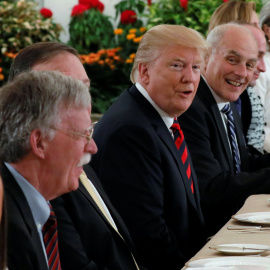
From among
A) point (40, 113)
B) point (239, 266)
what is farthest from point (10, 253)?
point (239, 266)

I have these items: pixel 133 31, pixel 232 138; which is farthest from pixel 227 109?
pixel 133 31

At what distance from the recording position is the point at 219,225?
399 centimetres

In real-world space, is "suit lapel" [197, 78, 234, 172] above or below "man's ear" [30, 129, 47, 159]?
below

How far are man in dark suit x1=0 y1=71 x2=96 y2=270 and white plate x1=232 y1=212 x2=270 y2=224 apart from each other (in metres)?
1.11

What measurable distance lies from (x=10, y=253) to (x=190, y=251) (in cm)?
158

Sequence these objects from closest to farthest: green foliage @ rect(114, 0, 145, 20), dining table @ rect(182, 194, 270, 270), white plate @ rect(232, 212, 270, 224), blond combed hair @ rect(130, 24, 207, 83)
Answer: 1. dining table @ rect(182, 194, 270, 270)
2. white plate @ rect(232, 212, 270, 224)
3. blond combed hair @ rect(130, 24, 207, 83)
4. green foliage @ rect(114, 0, 145, 20)

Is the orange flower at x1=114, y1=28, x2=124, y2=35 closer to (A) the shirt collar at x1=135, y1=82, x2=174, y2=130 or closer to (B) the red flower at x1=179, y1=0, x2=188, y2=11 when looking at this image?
(B) the red flower at x1=179, y1=0, x2=188, y2=11

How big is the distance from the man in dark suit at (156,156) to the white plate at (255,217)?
334mm

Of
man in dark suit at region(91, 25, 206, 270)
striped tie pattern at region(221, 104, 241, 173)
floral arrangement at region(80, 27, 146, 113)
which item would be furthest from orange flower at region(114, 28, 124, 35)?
man in dark suit at region(91, 25, 206, 270)

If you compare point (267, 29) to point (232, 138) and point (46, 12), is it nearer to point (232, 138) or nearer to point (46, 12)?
point (232, 138)

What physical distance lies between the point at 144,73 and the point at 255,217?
3.08ft

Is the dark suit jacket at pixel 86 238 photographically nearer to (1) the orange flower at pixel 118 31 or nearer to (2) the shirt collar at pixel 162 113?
(2) the shirt collar at pixel 162 113

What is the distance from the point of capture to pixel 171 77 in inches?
141

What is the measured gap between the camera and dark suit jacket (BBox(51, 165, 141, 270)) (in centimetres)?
245
